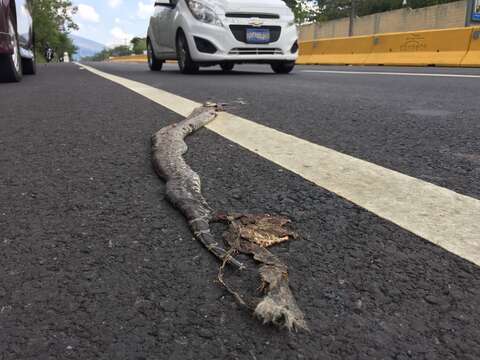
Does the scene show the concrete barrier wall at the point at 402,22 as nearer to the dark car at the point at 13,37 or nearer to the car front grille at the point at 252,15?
the car front grille at the point at 252,15

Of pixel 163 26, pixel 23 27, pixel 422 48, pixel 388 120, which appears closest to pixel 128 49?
pixel 422 48

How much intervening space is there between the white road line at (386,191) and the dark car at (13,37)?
4455mm

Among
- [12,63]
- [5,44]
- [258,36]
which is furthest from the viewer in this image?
[258,36]

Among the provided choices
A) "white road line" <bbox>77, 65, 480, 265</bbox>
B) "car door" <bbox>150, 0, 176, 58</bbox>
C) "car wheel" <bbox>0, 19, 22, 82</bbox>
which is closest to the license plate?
"car door" <bbox>150, 0, 176, 58</bbox>

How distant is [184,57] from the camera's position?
7.94 meters

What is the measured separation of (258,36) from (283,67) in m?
0.83

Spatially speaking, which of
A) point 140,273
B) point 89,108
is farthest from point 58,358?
point 89,108

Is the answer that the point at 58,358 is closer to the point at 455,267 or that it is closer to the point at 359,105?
the point at 455,267

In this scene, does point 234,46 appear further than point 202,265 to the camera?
Yes

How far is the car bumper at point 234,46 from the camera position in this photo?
7.33 m

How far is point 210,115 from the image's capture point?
3033 millimetres

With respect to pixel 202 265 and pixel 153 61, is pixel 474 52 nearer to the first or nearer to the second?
pixel 153 61

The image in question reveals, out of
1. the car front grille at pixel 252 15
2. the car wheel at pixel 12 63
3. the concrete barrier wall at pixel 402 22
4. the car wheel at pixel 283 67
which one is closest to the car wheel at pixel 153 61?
the car wheel at pixel 283 67

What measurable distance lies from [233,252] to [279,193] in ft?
1.54
